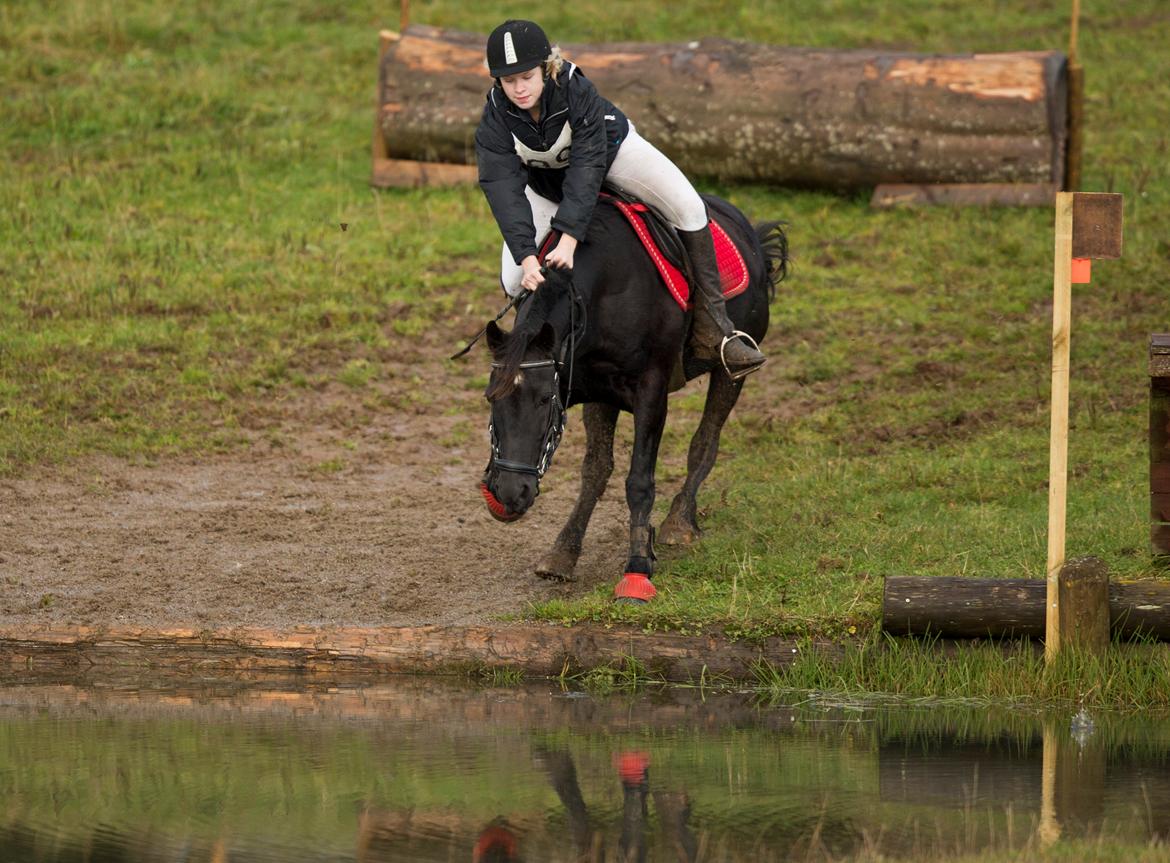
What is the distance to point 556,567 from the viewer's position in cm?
842

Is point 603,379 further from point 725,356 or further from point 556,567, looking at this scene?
point 556,567

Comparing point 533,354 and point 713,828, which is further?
point 533,354

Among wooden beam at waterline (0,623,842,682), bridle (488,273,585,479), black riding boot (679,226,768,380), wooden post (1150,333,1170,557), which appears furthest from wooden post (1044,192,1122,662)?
bridle (488,273,585,479)

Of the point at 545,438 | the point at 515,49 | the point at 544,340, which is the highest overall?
the point at 515,49

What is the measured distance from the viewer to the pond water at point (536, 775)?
5062 millimetres

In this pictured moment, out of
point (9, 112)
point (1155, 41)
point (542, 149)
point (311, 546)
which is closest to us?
point (542, 149)

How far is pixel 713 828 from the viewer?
17.1ft

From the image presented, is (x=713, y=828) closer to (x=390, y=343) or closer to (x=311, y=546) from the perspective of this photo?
(x=311, y=546)

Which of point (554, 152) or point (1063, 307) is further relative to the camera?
point (554, 152)

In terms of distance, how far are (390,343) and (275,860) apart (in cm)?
836

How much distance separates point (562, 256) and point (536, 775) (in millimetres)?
2648

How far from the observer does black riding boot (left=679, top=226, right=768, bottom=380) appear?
28.2ft

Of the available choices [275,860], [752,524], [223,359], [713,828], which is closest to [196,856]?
[275,860]

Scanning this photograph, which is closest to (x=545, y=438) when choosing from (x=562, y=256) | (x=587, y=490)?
(x=562, y=256)
